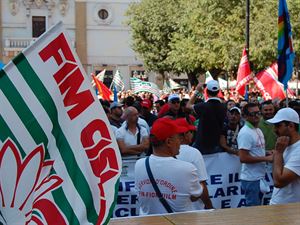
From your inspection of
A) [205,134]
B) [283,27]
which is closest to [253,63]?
[283,27]

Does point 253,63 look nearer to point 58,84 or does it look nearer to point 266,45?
point 266,45

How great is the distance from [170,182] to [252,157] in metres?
2.55

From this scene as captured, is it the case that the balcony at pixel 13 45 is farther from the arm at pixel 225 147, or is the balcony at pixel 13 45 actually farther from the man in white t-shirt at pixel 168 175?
the man in white t-shirt at pixel 168 175

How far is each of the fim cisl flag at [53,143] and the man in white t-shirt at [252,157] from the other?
14.3 ft

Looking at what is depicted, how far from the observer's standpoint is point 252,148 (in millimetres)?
6297

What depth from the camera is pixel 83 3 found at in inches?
2004

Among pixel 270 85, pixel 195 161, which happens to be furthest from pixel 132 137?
pixel 270 85

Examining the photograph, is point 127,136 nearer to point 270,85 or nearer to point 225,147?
point 225,147

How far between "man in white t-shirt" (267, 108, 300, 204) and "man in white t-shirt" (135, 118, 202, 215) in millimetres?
719

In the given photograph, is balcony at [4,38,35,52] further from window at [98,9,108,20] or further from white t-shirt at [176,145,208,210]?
white t-shirt at [176,145,208,210]

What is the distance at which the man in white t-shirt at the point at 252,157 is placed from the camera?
6250mm

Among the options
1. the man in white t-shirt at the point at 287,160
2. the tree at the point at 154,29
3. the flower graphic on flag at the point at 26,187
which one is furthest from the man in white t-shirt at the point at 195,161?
the tree at the point at 154,29

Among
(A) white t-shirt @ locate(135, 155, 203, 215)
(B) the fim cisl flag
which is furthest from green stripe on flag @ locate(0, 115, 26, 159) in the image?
(A) white t-shirt @ locate(135, 155, 203, 215)

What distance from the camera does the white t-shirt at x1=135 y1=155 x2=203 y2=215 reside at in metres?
3.89
